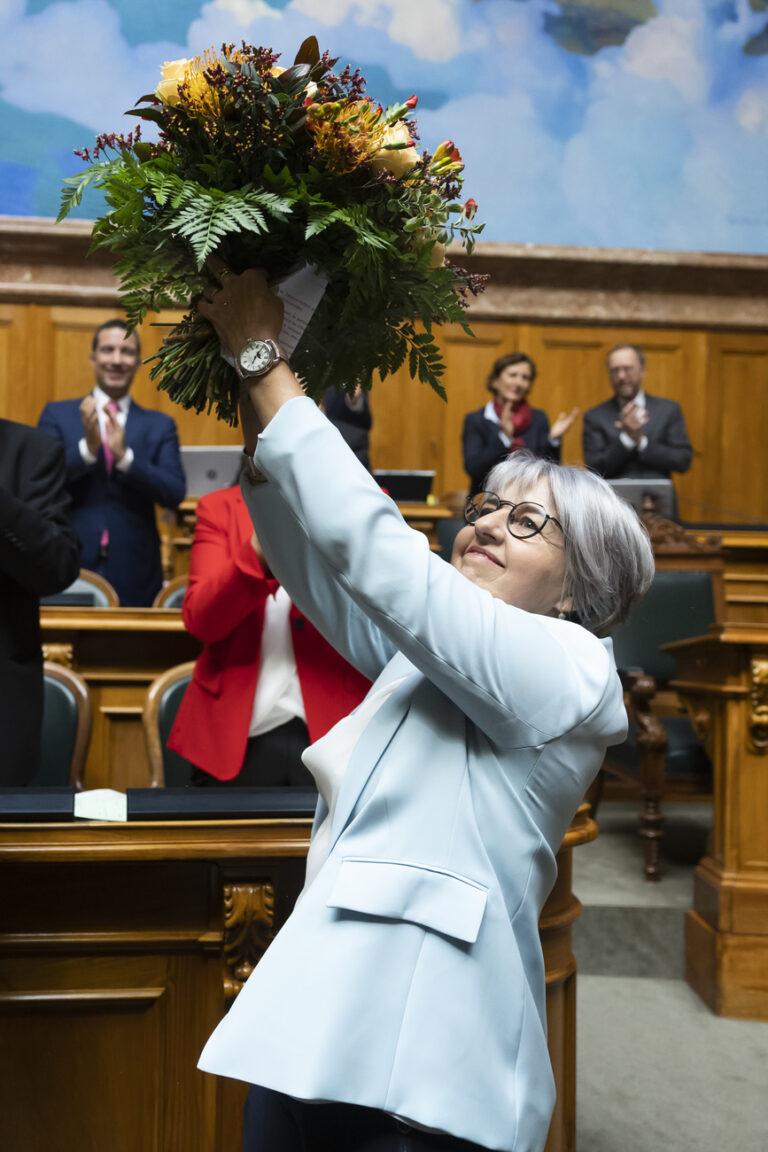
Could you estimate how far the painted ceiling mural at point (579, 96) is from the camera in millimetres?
7777

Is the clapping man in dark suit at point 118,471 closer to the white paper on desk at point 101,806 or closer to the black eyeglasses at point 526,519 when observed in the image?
the white paper on desk at point 101,806

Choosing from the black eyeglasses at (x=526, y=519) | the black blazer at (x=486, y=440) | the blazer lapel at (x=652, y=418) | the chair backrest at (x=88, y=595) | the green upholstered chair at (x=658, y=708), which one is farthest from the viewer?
the blazer lapel at (x=652, y=418)

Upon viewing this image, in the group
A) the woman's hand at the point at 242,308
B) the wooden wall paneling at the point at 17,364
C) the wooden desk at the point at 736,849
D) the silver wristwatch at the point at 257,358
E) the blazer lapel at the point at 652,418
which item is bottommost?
the wooden desk at the point at 736,849

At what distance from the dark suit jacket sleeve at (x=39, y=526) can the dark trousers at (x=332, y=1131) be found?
1154mm

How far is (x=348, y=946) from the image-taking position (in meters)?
0.93

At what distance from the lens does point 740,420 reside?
7.89 meters

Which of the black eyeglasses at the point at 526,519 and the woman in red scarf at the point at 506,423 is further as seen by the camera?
the woman in red scarf at the point at 506,423

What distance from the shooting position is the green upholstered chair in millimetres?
3416

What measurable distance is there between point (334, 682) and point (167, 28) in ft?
23.0

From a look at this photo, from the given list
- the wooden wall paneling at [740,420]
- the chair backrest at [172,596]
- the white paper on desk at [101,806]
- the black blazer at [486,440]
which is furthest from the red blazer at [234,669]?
the wooden wall paneling at [740,420]

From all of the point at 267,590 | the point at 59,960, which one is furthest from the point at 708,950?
the point at 59,960

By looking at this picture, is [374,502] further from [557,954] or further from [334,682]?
[334,682]

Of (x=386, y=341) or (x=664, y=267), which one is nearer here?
(x=386, y=341)

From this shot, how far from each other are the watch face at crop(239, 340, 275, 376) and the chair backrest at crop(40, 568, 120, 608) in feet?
8.59
